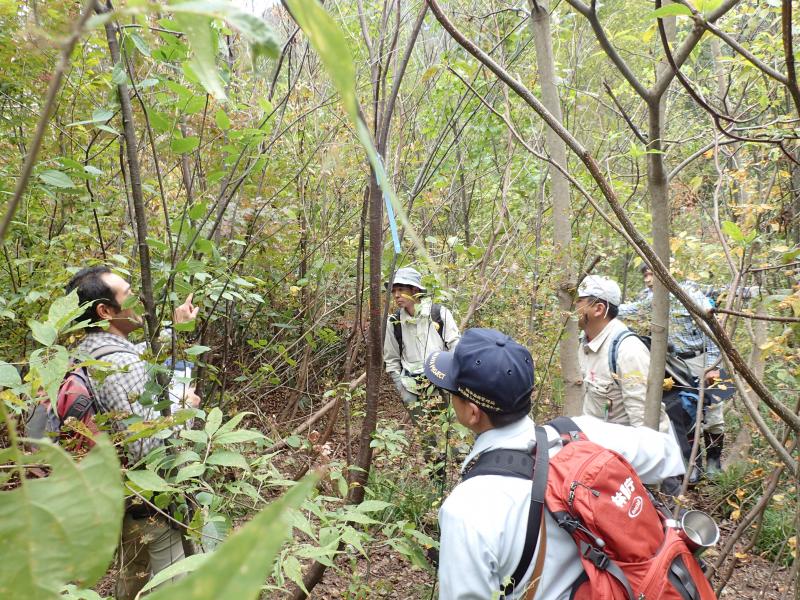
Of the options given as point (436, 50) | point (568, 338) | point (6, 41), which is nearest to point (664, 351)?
point (568, 338)

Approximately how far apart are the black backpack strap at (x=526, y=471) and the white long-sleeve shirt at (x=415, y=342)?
2006 mm

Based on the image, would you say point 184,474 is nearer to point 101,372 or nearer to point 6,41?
point 101,372

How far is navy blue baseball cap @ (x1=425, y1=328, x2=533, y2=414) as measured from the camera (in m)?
1.81

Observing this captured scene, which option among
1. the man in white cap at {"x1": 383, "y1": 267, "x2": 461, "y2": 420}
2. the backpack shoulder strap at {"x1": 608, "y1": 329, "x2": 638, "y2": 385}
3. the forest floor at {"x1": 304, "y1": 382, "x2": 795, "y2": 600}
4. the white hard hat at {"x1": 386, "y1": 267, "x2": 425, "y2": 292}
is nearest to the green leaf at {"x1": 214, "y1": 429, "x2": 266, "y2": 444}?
the forest floor at {"x1": 304, "y1": 382, "x2": 795, "y2": 600}

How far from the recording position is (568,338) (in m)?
2.70

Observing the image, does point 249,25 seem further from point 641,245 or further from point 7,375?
point 7,375

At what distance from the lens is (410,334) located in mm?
4367

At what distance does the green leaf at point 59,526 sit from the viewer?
0.83ft

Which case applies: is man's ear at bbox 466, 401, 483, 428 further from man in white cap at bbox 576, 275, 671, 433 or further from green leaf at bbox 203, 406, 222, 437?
man in white cap at bbox 576, 275, 671, 433

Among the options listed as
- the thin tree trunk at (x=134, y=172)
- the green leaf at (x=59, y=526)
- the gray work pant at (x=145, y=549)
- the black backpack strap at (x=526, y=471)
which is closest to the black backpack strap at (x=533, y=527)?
the black backpack strap at (x=526, y=471)

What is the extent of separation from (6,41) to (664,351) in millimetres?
2924

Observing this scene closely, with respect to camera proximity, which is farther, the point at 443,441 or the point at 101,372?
the point at 443,441

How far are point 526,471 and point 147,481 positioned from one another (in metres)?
1.00

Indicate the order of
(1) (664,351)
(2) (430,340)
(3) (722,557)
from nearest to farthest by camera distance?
(1) (664,351) < (3) (722,557) < (2) (430,340)
